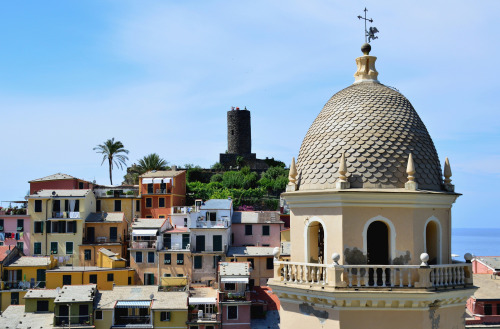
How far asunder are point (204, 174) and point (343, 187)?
318 feet

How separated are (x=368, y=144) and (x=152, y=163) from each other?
3275 inches

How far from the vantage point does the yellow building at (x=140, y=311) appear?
57531 mm

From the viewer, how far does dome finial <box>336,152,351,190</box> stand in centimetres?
1329

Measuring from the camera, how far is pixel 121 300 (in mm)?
58844

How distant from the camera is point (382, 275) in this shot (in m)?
13.1

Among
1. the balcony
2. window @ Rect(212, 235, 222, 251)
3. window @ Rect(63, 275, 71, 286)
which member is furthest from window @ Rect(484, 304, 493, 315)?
window @ Rect(63, 275, 71, 286)

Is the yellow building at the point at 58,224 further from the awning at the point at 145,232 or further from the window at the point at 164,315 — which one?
the window at the point at 164,315

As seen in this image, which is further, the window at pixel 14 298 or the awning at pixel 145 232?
the awning at pixel 145 232

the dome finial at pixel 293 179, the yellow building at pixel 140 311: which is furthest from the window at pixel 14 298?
the dome finial at pixel 293 179

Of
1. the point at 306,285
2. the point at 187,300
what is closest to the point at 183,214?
the point at 187,300

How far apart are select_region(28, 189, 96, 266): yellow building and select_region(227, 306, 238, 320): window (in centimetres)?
2010

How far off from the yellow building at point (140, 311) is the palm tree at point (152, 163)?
3724 cm

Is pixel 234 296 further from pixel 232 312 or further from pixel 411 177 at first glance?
pixel 411 177

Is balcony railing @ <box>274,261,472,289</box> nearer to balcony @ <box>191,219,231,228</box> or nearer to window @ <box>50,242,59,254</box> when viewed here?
balcony @ <box>191,219,231,228</box>
